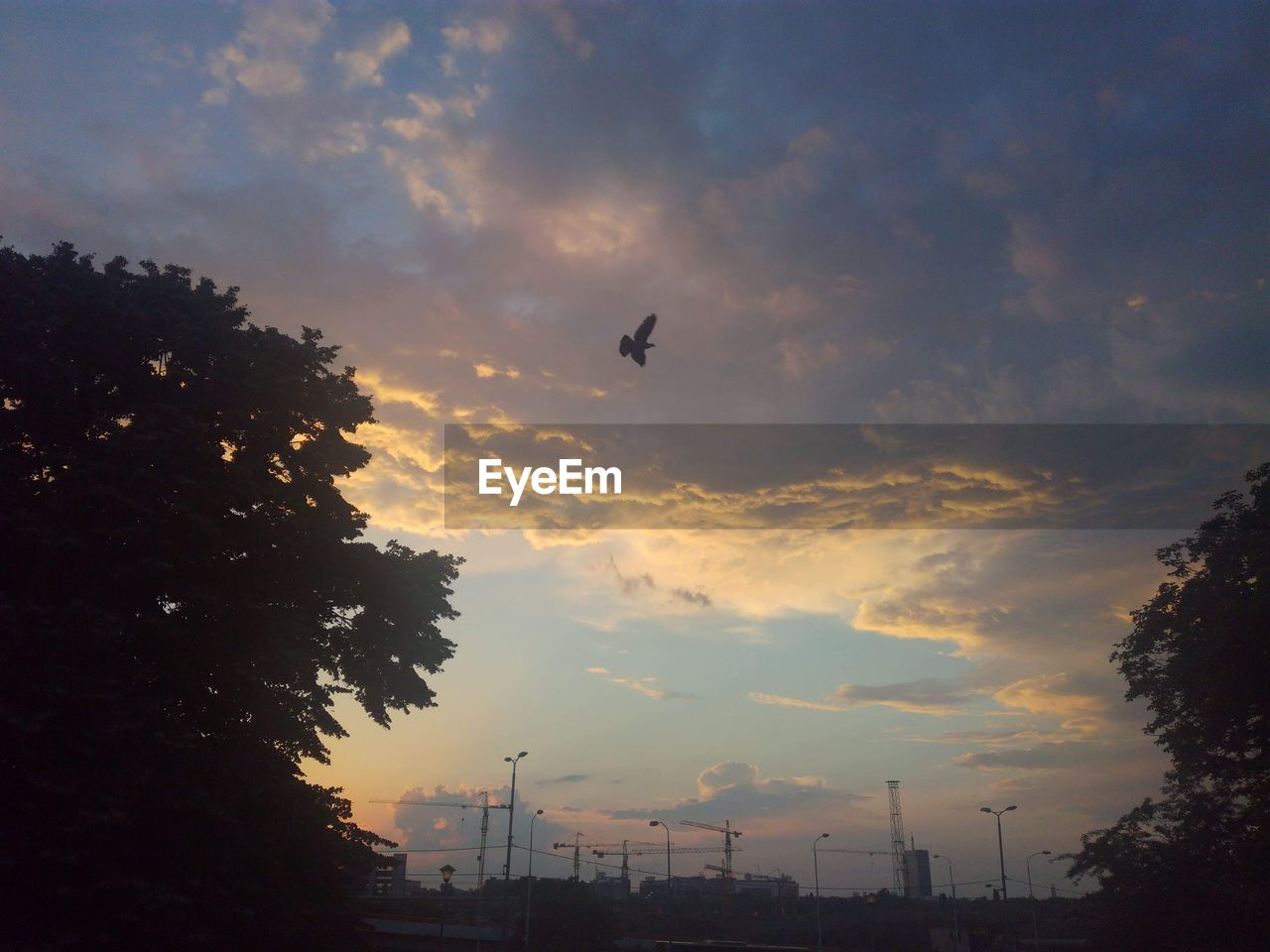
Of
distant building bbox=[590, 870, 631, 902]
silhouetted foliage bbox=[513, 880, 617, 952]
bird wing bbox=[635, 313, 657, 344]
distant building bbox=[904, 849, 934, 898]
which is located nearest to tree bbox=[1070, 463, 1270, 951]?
bird wing bbox=[635, 313, 657, 344]

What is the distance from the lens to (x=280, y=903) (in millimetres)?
21562

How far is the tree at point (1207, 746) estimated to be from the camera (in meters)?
30.5

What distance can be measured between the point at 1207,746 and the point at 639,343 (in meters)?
27.4

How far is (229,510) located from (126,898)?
9.50m

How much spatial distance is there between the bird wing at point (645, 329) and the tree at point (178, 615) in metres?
9.93

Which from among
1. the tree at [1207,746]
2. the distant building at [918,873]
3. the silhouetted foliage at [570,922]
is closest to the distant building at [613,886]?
the distant building at [918,873]

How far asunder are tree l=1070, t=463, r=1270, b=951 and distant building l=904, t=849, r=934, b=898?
5606 inches

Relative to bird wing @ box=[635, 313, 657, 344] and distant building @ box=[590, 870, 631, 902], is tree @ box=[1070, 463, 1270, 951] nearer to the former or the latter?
bird wing @ box=[635, 313, 657, 344]

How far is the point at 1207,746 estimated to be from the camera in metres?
33.7

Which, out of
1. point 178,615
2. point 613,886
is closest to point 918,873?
point 613,886

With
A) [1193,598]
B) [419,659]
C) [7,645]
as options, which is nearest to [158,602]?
[7,645]

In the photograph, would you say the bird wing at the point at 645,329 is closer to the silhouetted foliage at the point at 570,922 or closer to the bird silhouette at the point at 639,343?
the bird silhouette at the point at 639,343

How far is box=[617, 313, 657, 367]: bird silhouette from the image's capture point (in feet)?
68.8

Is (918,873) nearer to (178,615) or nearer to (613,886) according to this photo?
(613,886)
